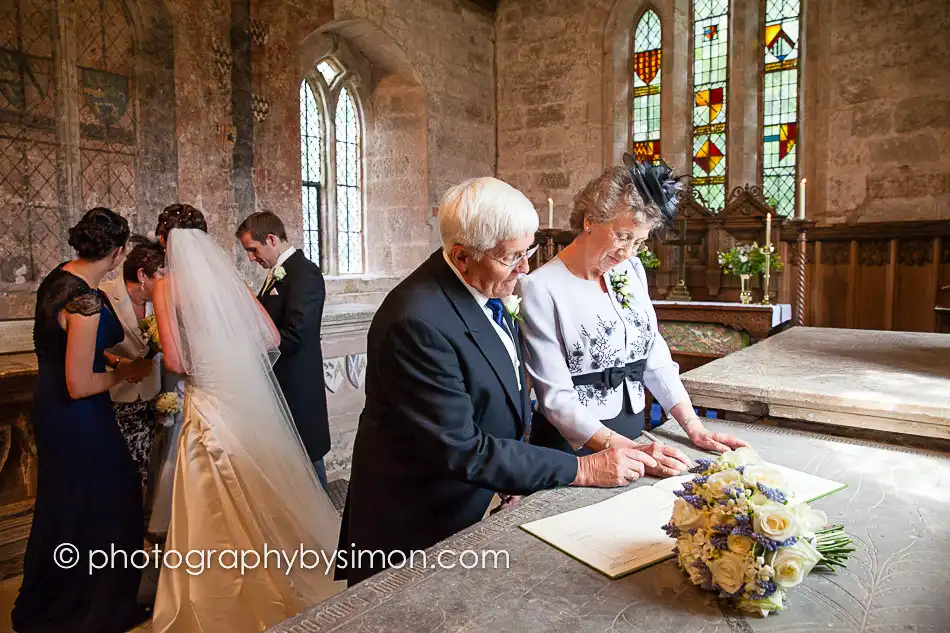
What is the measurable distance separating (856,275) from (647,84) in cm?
354

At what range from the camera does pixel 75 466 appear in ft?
9.52

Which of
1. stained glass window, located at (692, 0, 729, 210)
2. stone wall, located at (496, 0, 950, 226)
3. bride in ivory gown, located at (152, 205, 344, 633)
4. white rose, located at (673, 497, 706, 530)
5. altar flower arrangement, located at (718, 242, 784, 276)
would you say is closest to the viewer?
white rose, located at (673, 497, 706, 530)

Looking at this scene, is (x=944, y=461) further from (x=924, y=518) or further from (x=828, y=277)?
(x=828, y=277)

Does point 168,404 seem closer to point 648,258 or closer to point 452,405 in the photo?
point 452,405

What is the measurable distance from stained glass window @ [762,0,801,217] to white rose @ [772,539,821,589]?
23.8 ft

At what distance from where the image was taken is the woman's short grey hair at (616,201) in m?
2.22

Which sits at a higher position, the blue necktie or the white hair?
the white hair

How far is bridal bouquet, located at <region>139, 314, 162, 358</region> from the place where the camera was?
10.7 ft

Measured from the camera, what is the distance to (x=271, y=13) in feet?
20.5

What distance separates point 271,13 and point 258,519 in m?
5.11

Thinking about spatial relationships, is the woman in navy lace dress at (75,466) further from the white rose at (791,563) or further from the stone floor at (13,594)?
the white rose at (791,563)

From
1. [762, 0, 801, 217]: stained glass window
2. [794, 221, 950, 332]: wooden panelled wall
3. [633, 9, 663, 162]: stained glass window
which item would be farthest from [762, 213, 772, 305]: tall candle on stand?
[633, 9, 663, 162]: stained glass window

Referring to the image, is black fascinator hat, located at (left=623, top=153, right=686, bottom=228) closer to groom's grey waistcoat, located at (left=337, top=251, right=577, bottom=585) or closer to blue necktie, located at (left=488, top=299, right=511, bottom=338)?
blue necktie, located at (left=488, top=299, right=511, bottom=338)

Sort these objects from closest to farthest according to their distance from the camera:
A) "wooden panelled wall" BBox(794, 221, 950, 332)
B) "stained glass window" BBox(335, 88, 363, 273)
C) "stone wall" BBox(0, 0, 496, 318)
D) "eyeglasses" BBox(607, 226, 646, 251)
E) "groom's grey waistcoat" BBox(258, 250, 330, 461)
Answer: "eyeglasses" BBox(607, 226, 646, 251), "groom's grey waistcoat" BBox(258, 250, 330, 461), "stone wall" BBox(0, 0, 496, 318), "wooden panelled wall" BBox(794, 221, 950, 332), "stained glass window" BBox(335, 88, 363, 273)
